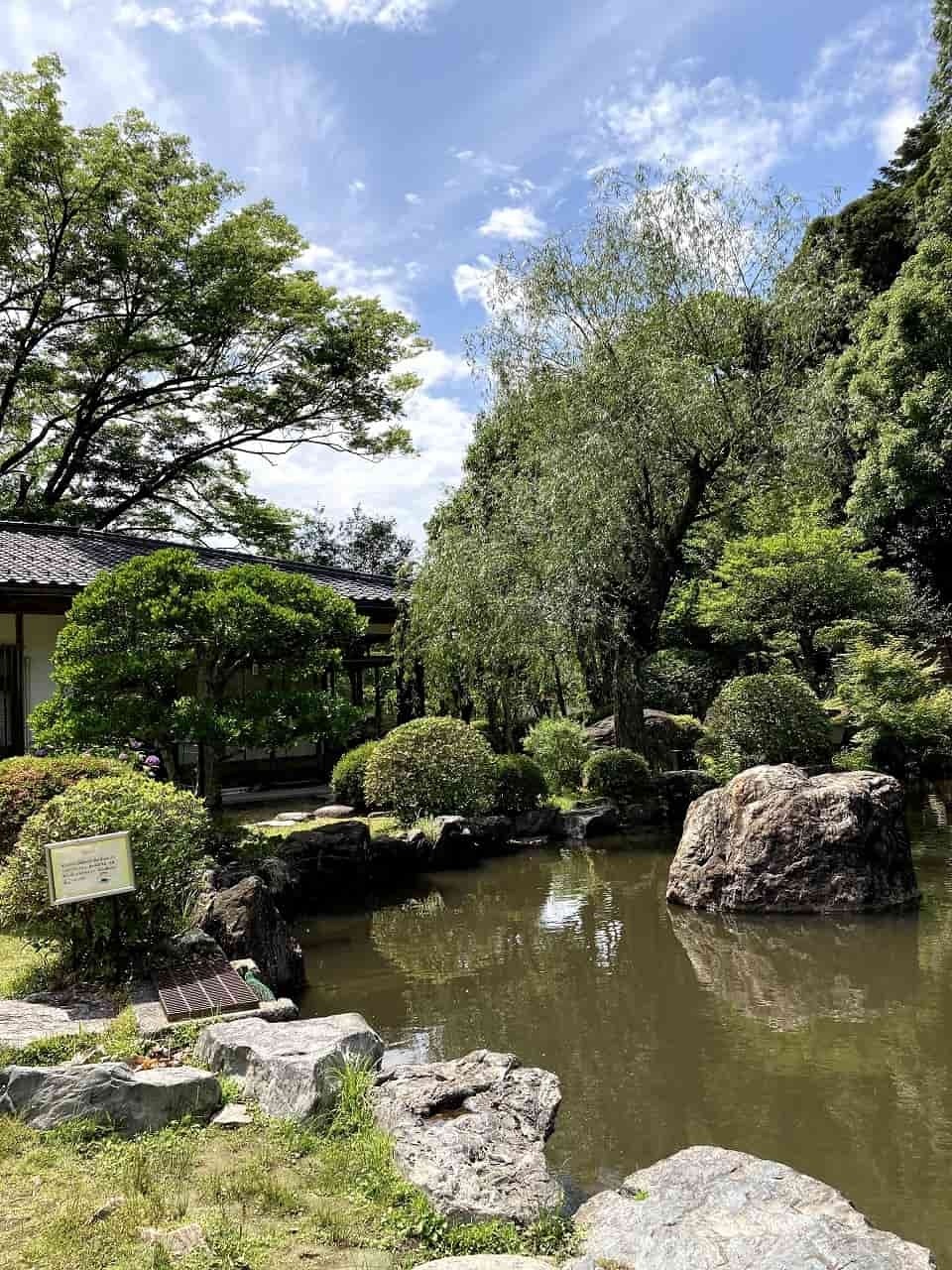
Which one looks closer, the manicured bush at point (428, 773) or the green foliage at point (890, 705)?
the manicured bush at point (428, 773)

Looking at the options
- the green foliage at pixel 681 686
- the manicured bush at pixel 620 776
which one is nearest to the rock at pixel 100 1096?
A: the manicured bush at pixel 620 776

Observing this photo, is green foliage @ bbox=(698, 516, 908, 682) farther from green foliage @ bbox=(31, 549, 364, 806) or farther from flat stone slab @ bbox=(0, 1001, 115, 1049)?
flat stone slab @ bbox=(0, 1001, 115, 1049)

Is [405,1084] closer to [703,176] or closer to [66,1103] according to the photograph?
[66,1103]

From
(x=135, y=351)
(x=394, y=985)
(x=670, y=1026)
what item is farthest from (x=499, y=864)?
(x=135, y=351)

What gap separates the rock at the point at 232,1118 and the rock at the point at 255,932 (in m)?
2.16

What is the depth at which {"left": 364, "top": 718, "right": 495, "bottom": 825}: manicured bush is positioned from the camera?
1091 centimetres

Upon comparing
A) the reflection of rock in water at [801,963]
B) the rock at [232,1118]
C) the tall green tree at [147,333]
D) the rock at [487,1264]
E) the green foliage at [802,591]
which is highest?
the tall green tree at [147,333]

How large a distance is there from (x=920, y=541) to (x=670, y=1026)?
18445mm

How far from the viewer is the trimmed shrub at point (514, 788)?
11820 millimetres

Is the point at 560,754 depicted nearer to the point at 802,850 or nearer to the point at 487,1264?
the point at 802,850

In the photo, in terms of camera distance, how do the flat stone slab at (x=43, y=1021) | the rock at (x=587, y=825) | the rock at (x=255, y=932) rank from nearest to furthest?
the flat stone slab at (x=43, y=1021) → the rock at (x=255, y=932) → the rock at (x=587, y=825)

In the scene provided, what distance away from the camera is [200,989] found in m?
4.72

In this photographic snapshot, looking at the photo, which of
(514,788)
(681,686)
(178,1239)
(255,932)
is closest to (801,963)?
(255,932)

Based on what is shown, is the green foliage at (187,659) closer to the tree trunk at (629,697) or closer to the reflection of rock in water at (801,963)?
the reflection of rock in water at (801,963)
